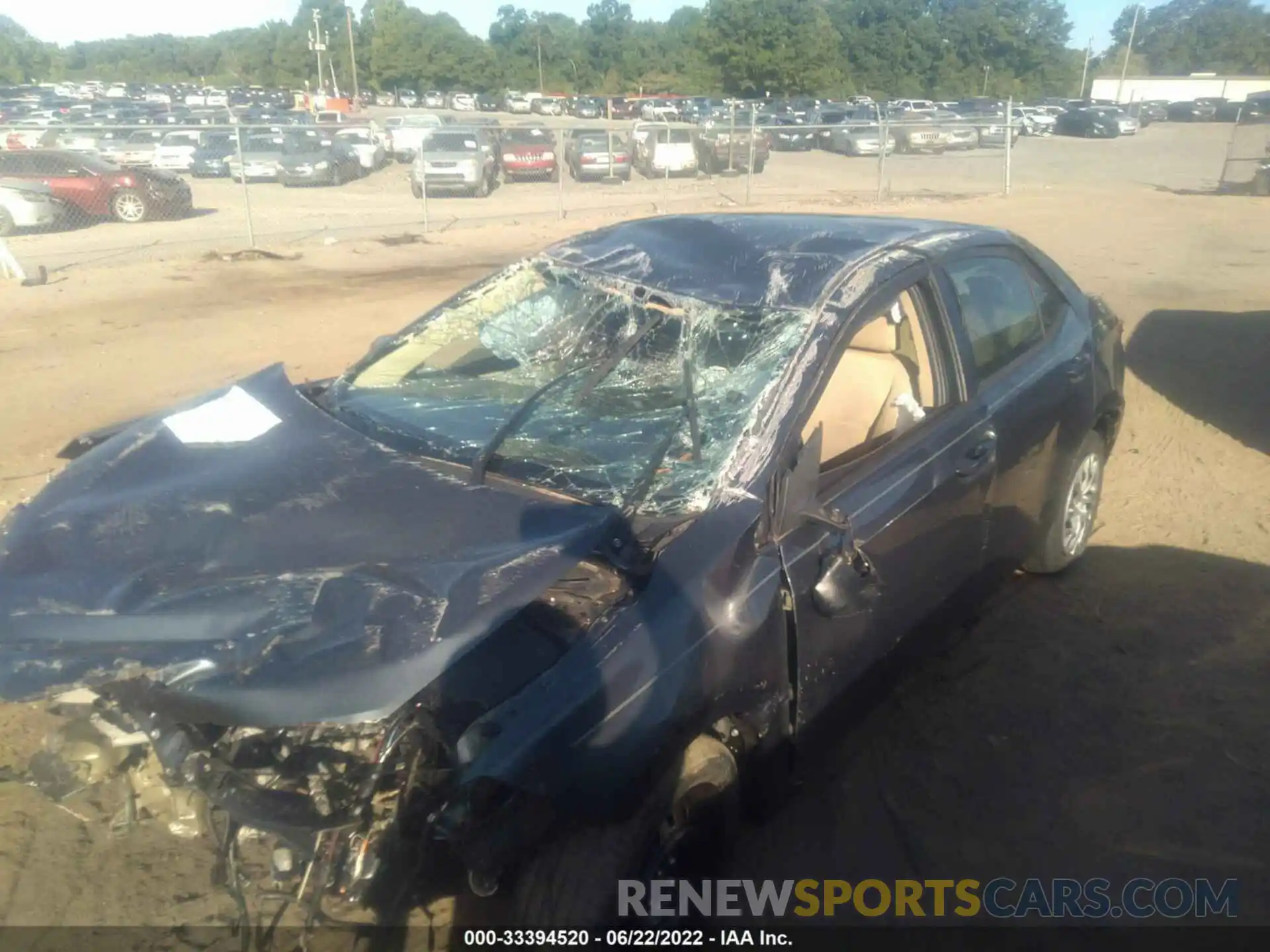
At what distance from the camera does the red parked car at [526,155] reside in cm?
2444

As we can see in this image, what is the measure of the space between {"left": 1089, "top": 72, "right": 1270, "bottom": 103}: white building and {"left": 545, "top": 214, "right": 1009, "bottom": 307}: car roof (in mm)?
72161

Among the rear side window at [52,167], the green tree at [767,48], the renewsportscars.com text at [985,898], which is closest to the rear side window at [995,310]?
the renewsportscars.com text at [985,898]

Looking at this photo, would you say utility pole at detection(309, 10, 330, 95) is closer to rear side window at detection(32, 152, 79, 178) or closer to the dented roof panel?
rear side window at detection(32, 152, 79, 178)

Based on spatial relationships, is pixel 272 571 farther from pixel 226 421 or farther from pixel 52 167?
pixel 52 167

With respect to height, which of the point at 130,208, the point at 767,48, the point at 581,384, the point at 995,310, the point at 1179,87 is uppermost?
the point at 767,48

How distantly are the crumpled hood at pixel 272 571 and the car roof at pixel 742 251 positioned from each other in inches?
39.1

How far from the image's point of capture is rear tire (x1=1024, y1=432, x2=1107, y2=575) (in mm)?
4234

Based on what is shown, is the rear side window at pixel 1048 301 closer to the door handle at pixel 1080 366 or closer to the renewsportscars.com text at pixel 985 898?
the door handle at pixel 1080 366

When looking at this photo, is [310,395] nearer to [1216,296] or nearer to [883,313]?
[883,313]

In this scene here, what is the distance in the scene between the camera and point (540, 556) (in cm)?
244

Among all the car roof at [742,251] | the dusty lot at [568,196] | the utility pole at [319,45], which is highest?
the utility pole at [319,45]

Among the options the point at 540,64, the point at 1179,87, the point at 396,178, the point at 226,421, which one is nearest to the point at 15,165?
the point at 396,178

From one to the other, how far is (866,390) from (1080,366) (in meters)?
1.20

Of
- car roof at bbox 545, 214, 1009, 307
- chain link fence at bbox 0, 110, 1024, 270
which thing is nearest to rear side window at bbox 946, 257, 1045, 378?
car roof at bbox 545, 214, 1009, 307
